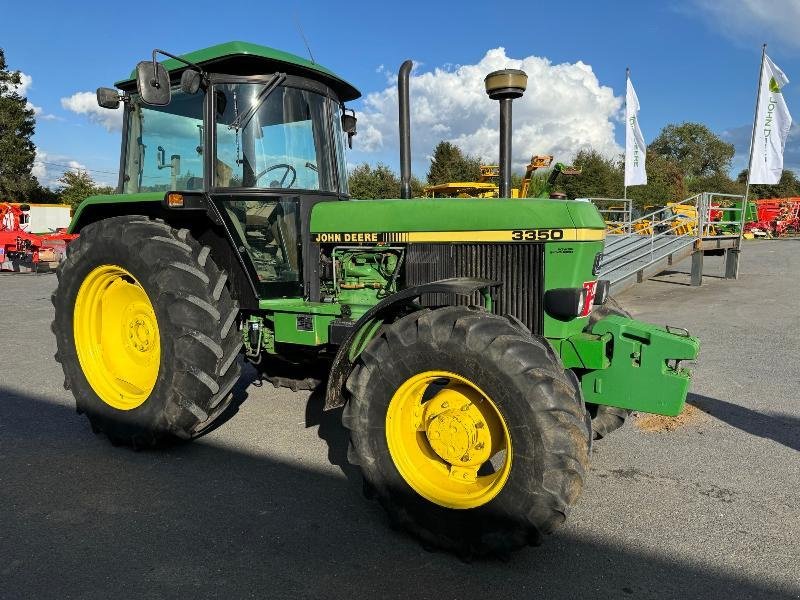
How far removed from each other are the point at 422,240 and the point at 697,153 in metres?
70.7

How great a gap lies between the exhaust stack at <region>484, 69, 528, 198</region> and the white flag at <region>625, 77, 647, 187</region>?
13.0 meters

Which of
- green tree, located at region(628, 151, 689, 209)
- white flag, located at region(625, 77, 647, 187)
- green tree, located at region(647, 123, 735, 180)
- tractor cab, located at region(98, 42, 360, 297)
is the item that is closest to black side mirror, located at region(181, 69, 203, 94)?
tractor cab, located at region(98, 42, 360, 297)

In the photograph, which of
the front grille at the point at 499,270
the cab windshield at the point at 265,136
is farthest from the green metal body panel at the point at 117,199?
the front grille at the point at 499,270

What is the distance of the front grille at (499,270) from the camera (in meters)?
3.36

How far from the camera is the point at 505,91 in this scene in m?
3.81

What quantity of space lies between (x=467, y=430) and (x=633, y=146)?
48.4ft

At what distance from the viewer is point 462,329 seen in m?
2.69

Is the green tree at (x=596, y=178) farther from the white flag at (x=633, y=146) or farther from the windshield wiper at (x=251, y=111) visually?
the windshield wiper at (x=251, y=111)

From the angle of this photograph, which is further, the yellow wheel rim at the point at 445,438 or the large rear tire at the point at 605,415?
the large rear tire at the point at 605,415

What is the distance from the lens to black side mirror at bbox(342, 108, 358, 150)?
4.59 m

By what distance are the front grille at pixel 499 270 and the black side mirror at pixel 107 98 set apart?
234 centimetres

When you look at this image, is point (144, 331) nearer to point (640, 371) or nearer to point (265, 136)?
point (265, 136)

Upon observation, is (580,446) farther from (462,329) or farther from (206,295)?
(206,295)

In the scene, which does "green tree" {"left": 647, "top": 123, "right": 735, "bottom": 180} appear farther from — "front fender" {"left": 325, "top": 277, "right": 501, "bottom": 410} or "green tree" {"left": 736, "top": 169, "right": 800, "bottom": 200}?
"front fender" {"left": 325, "top": 277, "right": 501, "bottom": 410}
